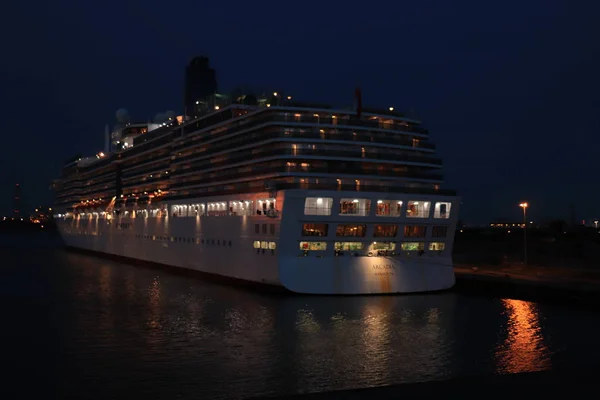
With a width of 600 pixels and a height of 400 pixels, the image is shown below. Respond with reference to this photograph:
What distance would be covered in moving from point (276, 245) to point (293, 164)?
18.0 feet

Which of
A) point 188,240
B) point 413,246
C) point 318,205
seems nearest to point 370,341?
point 318,205

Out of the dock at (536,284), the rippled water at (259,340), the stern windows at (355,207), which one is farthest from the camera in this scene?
the dock at (536,284)

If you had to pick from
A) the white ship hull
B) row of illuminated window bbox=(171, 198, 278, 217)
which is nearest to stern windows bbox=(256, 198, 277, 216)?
row of illuminated window bbox=(171, 198, 278, 217)

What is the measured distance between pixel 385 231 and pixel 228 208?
44.9 feet

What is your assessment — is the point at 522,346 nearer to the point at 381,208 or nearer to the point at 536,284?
the point at 381,208

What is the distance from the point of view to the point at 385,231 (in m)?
42.9

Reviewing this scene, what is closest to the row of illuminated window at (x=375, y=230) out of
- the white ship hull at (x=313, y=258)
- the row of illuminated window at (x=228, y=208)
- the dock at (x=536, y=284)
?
the white ship hull at (x=313, y=258)

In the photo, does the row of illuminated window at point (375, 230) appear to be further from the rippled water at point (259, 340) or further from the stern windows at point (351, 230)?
the rippled water at point (259, 340)

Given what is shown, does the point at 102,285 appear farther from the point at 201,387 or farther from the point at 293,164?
the point at 201,387

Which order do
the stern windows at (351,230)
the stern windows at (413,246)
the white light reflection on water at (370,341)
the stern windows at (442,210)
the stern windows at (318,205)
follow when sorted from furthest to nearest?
the stern windows at (442,210), the stern windows at (413,246), the stern windows at (351,230), the stern windows at (318,205), the white light reflection on water at (370,341)

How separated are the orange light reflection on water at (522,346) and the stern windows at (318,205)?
12.7 meters

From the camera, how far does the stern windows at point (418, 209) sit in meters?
43.8

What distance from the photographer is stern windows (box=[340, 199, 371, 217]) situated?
4194cm

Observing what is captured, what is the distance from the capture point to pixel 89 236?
94688 mm
